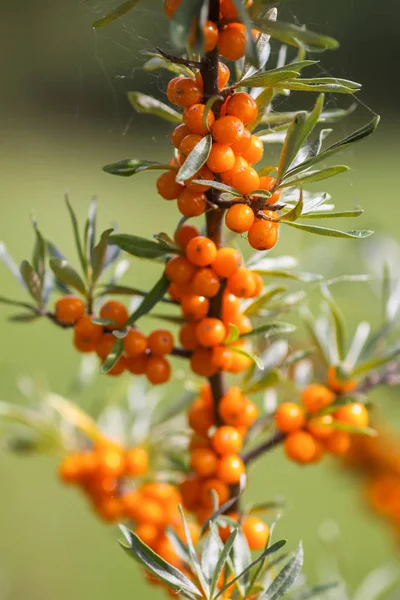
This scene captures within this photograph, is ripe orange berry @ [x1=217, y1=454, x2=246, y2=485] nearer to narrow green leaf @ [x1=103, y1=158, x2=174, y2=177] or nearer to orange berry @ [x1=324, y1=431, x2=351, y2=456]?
orange berry @ [x1=324, y1=431, x2=351, y2=456]

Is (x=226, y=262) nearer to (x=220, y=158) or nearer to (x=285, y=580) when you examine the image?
(x=220, y=158)

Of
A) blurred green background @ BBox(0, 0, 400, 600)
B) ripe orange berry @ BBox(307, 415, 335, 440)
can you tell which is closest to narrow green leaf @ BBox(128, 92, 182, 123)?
blurred green background @ BBox(0, 0, 400, 600)

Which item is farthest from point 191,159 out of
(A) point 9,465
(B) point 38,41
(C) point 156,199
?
(B) point 38,41

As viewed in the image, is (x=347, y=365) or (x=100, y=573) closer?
(x=347, y=365)

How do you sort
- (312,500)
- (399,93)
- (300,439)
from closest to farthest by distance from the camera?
1. (300,439)
2. (312,500)
3. (399,93)

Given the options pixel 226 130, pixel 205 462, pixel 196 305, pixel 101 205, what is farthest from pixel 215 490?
pixel 101 205

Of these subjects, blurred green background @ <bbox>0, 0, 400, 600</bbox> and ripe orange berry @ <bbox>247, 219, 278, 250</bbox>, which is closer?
ripe orange berry @ <bbox>247, 219, 278, 250</bbox>

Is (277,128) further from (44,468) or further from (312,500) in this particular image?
(44,468)

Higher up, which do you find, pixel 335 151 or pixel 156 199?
pixel 335 151
